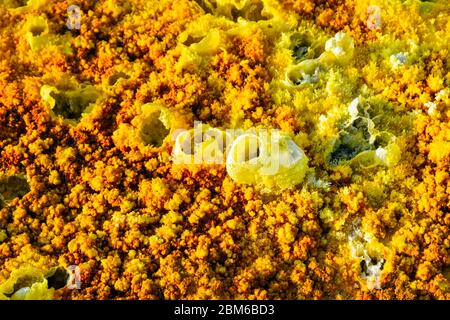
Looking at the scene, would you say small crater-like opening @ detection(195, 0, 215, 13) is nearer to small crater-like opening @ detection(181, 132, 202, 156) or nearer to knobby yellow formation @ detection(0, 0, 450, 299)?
knobby yellow formation @ detection(0, 0, 450, 299)

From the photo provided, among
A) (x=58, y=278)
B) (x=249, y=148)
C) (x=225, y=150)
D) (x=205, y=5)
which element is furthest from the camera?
(x=205, y=5)

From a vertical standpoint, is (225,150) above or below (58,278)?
above

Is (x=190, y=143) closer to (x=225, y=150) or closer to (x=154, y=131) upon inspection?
(x=225, y=150)

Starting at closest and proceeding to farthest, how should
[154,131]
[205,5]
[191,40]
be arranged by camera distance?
[154,131]
[191,40]
[205,5]

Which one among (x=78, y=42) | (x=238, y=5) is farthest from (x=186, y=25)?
(x=78, y=42)

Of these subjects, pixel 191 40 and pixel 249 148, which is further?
pixel 191 40

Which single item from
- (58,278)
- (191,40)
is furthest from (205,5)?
(58,278)

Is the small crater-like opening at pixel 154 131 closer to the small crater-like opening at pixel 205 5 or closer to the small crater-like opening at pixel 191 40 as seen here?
the small crater-like opening at pixel 191 40
